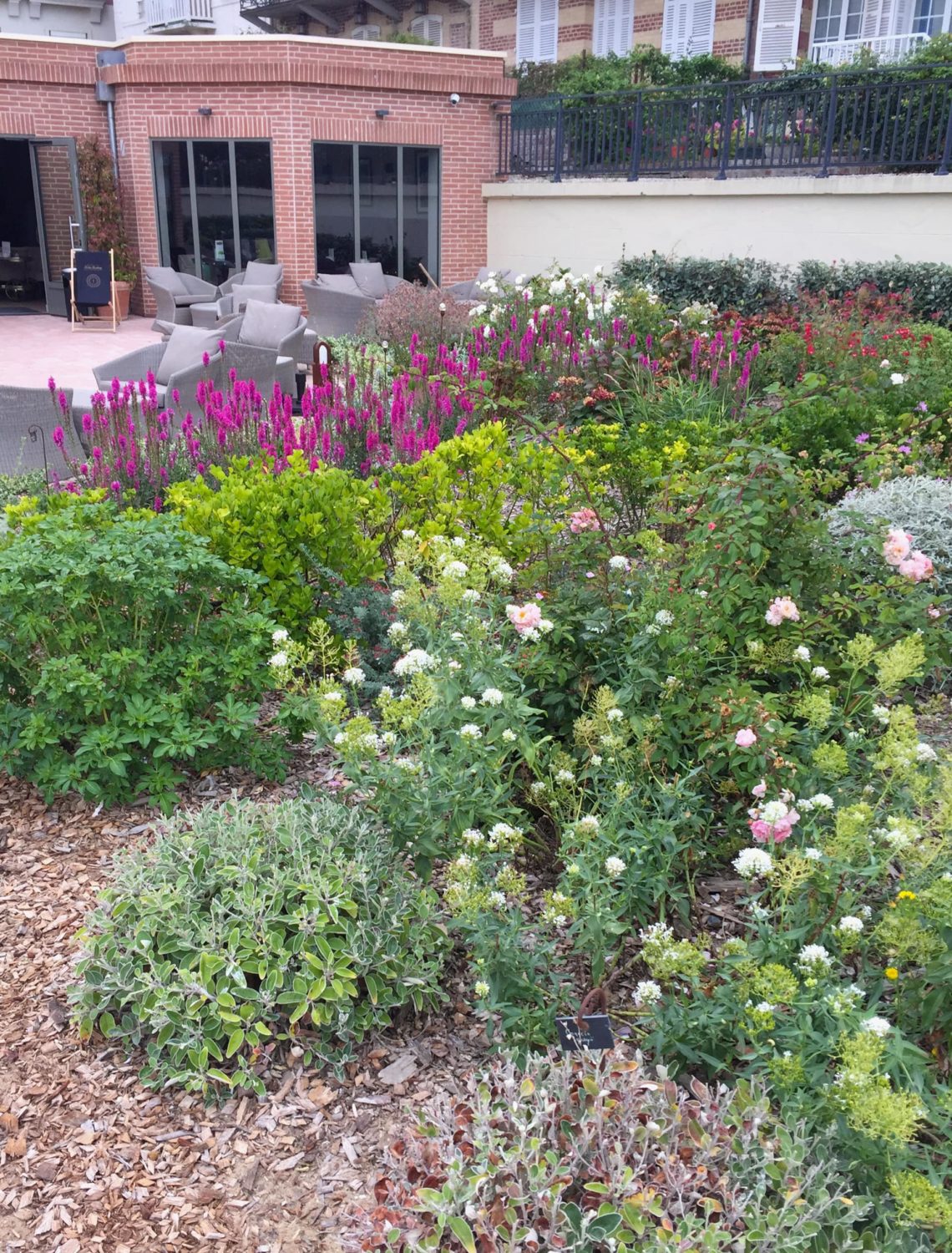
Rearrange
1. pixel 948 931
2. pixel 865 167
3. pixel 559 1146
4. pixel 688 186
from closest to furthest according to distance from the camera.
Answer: pixel 559 1146 < pixel 948 931 < pixel 865 167 < pixel 688 186

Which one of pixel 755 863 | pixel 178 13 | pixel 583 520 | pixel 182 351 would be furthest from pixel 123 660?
pixel 178 13

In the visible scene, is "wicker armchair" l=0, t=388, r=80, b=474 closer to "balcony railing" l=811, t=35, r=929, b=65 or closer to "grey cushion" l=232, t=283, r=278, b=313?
"grey cushion" l=232, t=283, r=278, b=313

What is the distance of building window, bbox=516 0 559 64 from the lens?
837 inches

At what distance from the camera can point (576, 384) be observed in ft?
23.5

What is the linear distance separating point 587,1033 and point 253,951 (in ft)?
2.66

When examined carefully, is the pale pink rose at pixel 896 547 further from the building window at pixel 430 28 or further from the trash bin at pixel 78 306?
the building window at pixel 430 28

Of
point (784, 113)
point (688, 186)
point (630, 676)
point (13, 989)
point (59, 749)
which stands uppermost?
point (784, 113)

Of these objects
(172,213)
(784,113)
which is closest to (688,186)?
(784,113)

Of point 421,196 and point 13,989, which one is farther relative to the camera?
point 421,196

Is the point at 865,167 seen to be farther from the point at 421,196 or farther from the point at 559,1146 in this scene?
the point at 559,1146

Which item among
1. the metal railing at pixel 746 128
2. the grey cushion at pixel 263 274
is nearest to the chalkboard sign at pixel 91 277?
the grey cushion at pixel 263 274

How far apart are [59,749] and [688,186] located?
13413 mm

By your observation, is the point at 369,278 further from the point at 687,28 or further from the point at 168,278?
the point at 687,28

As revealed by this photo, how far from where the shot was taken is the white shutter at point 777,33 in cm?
1792
